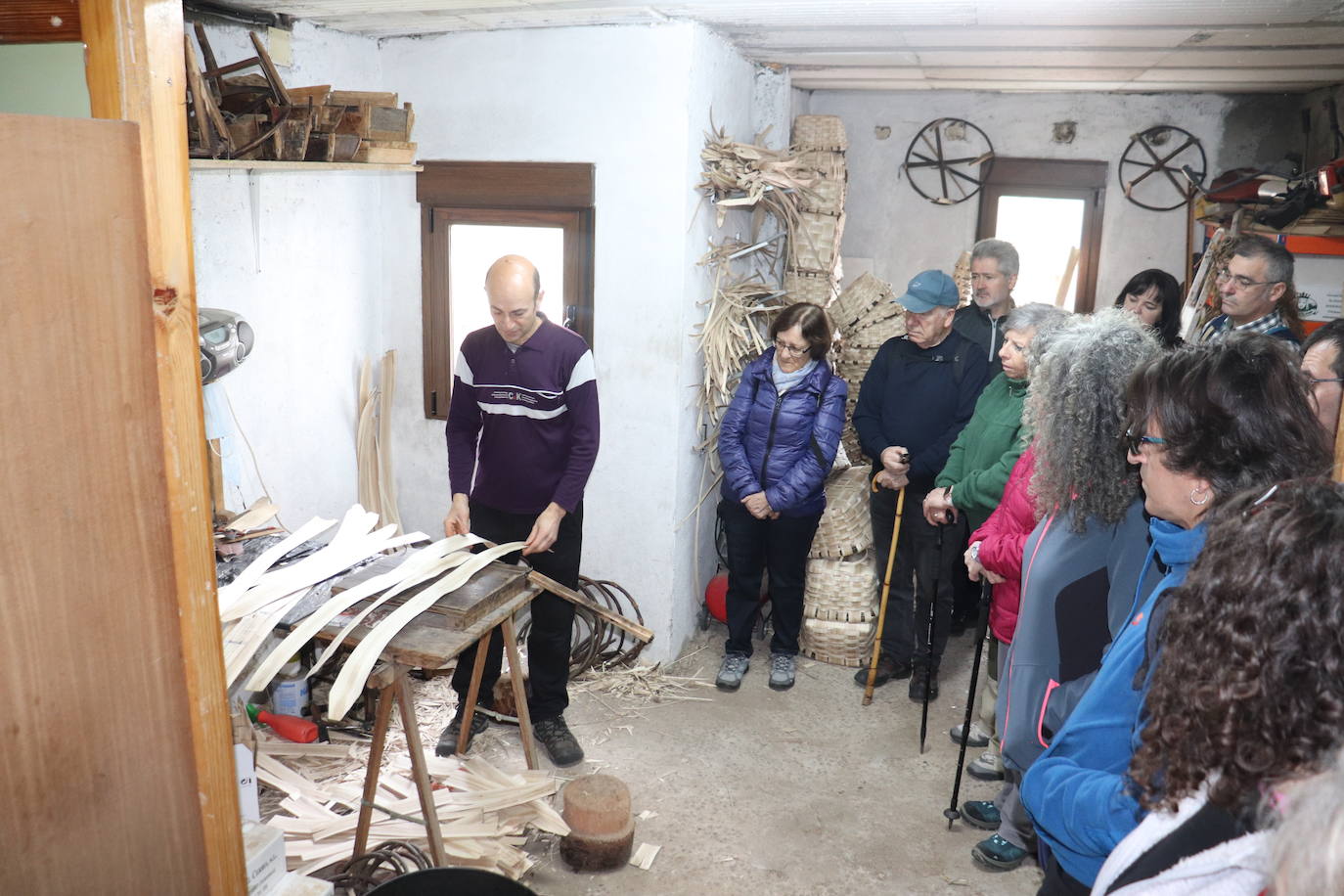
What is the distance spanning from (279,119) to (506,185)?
→ 1.48 m

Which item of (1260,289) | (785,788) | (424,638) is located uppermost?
(1260,289)

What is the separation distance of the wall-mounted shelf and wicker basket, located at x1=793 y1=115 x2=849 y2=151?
2.65 m

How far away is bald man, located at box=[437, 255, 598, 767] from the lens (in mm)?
3715

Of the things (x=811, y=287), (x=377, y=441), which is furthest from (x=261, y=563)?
(x=811, y=287)

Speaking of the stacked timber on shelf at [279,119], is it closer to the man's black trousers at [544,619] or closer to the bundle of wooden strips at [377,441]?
the man's black trousers at [544,619]

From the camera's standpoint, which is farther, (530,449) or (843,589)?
(843,589)

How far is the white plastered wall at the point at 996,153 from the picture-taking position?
21.7 feet

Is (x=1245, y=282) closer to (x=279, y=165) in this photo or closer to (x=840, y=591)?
(x=840, y=591)

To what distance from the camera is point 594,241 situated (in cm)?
457

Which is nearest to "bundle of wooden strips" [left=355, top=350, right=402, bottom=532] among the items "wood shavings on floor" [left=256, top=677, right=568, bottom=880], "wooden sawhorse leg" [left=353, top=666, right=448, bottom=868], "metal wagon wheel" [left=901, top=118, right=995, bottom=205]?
"wood shavings on floor" [left=256, top=677, right=568, bottom=880]

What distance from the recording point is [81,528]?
1.17 meters

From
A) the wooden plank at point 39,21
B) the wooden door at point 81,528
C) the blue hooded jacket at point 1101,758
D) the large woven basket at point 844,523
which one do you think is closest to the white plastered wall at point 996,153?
the large woven basket at point 844,523

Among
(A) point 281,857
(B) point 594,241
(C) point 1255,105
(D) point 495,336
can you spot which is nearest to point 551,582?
(D) point 495,336

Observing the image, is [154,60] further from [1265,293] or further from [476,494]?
[1265,293]
